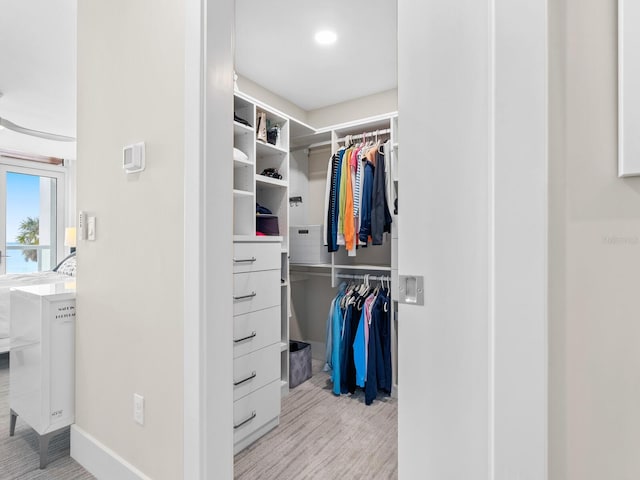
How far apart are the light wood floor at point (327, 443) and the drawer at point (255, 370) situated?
32 centimetres

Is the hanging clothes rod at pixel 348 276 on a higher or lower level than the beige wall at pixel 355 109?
lower

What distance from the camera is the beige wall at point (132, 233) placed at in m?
1.32

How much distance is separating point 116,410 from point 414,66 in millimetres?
Result: 1783

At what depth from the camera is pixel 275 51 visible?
266 centimetres

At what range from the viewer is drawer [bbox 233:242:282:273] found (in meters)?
1.94

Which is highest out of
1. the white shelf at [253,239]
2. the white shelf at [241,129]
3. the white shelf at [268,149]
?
the white shelf at [241,129]

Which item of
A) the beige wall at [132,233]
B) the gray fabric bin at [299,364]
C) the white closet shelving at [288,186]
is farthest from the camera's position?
the gray fabric bin at [299,364]

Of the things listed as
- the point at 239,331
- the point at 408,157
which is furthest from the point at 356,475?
the point at 408,157

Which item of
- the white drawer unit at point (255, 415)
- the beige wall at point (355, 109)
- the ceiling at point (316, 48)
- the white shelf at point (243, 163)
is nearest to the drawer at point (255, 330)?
the white drawer unit at point (255, 415)

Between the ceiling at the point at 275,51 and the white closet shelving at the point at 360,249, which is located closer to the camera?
the ceiling at the point at 275,51

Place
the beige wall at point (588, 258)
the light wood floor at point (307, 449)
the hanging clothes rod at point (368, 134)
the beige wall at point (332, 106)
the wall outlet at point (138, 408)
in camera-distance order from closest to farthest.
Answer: the beige wall at point (588, 258) → the wall outlet at point (138, 408) → the light wood floor at point (307, 449) → the hanging clothes rod at point (368, 134) → the beige wall at point (332, 106)

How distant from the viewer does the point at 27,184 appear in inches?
214

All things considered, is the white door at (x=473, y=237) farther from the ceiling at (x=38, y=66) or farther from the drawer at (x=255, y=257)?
the ceiling at (x=38, y=66)

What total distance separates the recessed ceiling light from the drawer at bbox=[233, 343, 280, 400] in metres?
2.13
